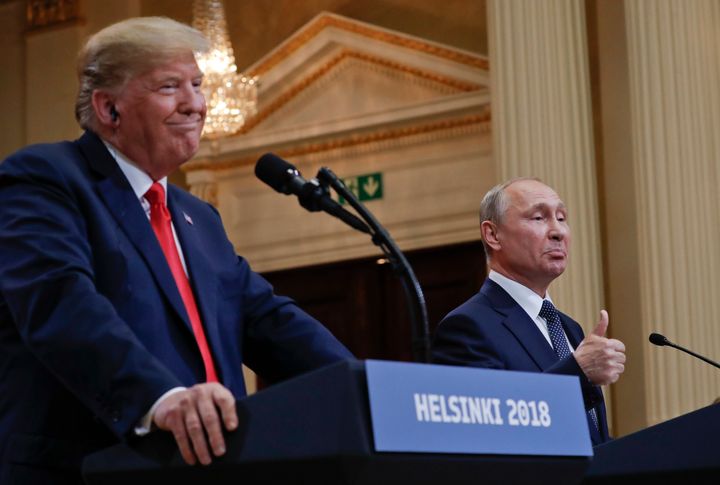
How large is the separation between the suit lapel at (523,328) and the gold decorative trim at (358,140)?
18.0 feet

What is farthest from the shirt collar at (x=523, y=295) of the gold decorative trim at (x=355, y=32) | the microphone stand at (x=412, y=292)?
the gold decorative trim at (x=355, y=32)

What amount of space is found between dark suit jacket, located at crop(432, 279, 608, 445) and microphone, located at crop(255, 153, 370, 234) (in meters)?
1.28

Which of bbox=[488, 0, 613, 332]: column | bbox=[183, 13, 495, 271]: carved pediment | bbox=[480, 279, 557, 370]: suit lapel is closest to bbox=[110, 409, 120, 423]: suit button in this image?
bbox=[480, 279, 557, 370]: suit lapel

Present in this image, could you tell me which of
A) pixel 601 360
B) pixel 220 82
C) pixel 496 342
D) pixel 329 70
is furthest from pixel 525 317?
pixel 329 70

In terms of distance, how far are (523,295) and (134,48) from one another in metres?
1.61

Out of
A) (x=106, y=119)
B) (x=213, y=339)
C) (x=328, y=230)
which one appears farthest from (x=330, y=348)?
(x=328, y=230)

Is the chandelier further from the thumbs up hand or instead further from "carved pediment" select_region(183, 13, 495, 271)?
the thumbs up hand

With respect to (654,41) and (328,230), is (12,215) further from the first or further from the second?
(328,230)

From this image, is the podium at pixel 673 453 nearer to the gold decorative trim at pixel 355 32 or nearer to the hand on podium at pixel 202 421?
the hand on podium at pixel 202 421

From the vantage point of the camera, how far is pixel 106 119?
2.56 metres

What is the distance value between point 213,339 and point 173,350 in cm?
9

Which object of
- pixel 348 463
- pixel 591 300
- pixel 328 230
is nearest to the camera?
pixel 348 463

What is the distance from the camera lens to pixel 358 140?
965 centimetres

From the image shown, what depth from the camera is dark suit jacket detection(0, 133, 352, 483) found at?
6.89 ft
